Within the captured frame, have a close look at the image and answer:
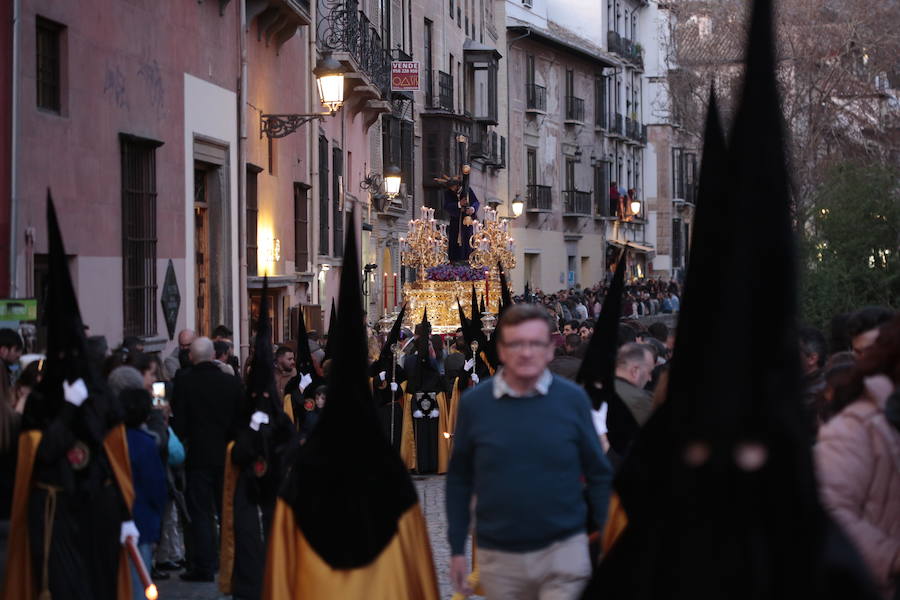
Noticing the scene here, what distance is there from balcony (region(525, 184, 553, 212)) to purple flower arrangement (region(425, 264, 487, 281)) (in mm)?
30237

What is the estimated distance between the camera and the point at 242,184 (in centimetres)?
2059

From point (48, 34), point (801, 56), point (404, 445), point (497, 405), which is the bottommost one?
point (404, 445)

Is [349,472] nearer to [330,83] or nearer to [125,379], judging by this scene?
[125,379]

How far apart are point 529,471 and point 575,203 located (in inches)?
2078

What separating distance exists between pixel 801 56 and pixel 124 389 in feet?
72.3

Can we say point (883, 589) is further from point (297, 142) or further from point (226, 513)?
point (297, 142)

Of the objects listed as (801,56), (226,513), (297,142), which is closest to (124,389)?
(226,513)

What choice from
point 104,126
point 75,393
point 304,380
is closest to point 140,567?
point 75,393

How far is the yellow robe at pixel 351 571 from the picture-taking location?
22.3 feet

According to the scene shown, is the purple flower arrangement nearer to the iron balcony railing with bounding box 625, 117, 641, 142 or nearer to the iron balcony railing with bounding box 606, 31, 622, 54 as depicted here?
the iron balcony railing with bounding box 606, 31, 622, 54

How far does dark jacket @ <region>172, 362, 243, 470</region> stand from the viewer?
10695 mm

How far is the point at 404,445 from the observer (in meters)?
17.7

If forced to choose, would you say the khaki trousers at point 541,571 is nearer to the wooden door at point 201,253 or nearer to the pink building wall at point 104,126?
the pink building wall at point 104,126

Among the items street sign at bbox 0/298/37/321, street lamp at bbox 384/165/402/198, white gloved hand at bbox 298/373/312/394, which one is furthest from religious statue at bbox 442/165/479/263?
street sign at bbox 0/298/37/321
